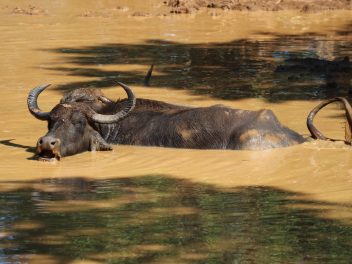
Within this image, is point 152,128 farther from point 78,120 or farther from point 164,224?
point 164,224

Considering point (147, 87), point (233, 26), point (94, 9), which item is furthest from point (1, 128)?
point (94, 9)

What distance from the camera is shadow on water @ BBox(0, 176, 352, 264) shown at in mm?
7145

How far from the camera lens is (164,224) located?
26.1 feet

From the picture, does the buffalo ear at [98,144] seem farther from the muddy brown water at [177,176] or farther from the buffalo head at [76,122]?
the muddy brown water at [177,176]

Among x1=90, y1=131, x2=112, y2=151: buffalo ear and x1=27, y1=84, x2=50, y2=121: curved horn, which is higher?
x1=27, y1=84, x2=50, y2=121: curved horn

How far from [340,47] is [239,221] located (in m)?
12.9

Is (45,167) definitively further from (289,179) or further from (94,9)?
(94,9)

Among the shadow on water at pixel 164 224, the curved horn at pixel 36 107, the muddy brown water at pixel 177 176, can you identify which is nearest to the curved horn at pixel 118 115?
the muddy brown water at pixel 177 176

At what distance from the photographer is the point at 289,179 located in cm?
986

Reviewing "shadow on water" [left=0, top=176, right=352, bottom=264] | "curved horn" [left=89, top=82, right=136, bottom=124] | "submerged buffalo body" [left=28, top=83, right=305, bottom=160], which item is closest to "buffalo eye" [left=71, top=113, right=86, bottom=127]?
"submerged buffalo body" [left=28, top=83, right=305, bottom=160]

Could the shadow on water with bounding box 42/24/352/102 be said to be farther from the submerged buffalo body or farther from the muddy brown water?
the submerged buffalo body

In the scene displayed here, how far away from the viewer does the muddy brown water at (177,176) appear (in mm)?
7367

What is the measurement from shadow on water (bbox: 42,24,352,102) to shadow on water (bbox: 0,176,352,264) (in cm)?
558

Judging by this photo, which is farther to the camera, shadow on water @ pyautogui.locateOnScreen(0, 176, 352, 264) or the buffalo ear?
the buffalo ear
